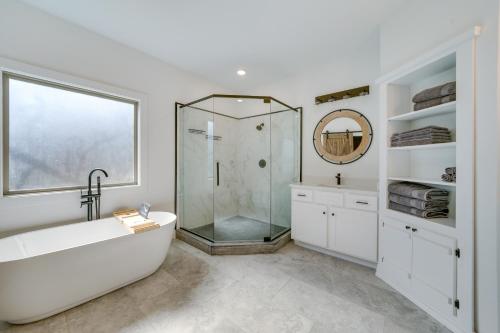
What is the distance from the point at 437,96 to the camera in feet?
5.07

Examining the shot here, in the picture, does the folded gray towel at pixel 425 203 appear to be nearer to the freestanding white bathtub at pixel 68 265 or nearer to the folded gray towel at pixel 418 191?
the folded gray towel at pixel 418 191

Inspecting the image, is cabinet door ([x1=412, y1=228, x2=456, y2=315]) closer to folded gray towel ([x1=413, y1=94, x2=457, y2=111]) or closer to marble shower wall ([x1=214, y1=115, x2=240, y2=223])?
folded gray towel ([x1=413, y1=94, x2=457, y2=111])

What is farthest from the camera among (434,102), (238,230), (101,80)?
(238,230)

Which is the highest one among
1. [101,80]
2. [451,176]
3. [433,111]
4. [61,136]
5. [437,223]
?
[101,80]

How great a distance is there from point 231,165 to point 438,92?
8.94 feet

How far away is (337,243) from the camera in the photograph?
2369 mm

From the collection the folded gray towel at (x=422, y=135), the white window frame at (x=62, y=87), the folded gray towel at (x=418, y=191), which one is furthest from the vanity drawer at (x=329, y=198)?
the white window frame at (x=62, y=87)

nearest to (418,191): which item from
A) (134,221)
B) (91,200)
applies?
(134,221)

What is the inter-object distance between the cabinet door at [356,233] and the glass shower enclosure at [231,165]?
34.3 inches

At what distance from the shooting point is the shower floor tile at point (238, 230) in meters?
2.76

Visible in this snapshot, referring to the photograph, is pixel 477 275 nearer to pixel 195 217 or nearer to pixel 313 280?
pixel 313 280

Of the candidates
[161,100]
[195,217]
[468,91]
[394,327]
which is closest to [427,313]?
[394,327]

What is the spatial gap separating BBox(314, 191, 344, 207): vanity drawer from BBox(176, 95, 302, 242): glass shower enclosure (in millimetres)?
695

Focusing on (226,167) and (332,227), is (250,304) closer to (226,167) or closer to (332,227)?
(332,227)
